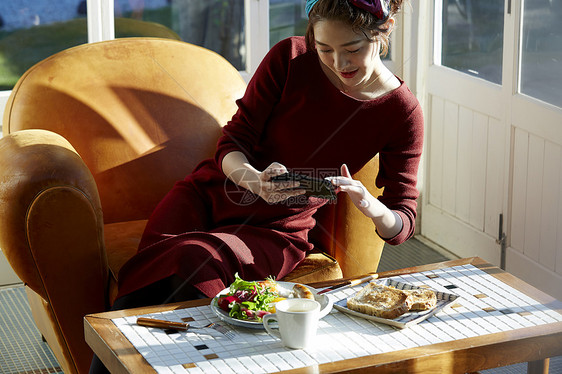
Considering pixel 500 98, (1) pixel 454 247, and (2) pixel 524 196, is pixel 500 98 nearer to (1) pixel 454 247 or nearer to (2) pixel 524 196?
(2) pixel 524 196

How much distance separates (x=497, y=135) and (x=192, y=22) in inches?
51.7

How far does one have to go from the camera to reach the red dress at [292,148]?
197 centimetres

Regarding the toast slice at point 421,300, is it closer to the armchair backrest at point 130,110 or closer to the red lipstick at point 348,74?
the red lipstick at point 348,74

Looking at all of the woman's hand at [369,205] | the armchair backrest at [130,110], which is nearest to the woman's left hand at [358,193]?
the woman's hand at [369,205]

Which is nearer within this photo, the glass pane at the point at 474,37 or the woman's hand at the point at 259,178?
the woman's hand at the point at 259,178

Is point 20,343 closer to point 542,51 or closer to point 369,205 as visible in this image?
point 369,205

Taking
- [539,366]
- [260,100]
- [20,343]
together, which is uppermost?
[260,100]

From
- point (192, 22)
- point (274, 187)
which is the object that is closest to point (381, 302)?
point (274, 187)

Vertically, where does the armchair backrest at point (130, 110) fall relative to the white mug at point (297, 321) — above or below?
above

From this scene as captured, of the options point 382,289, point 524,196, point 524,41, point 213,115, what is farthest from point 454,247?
point 382,289

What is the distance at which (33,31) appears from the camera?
2930 millimetres

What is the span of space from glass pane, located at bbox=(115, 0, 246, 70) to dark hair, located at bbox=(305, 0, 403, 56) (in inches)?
57.1

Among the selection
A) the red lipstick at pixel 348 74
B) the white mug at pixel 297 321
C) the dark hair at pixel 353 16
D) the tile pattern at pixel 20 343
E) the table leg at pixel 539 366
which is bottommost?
the tile pattern at pixel 20 343

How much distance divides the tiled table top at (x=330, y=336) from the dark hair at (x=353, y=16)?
0.59 m
